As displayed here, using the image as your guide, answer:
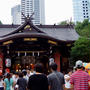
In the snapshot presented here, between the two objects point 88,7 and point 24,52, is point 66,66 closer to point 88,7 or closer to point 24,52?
point 24,52

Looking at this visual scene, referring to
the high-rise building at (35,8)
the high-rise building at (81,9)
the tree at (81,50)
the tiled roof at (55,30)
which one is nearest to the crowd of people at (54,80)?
the tree at (81,50)

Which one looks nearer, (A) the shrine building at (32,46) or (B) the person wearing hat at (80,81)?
(B) the person wearing hat at (80,81)

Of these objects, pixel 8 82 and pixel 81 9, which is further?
pixel 81 9

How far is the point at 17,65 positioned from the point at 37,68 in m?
21.2

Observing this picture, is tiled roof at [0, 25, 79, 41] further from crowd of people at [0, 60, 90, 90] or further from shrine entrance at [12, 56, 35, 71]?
crowd of people at [0, 60, 90, 90]

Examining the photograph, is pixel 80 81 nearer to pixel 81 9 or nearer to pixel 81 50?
pixel 81 50

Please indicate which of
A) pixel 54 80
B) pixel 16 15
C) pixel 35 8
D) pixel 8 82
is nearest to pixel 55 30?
pixel 8 82

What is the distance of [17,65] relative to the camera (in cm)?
2595

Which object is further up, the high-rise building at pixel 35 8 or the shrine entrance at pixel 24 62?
the high-rise building at pixel 35 8

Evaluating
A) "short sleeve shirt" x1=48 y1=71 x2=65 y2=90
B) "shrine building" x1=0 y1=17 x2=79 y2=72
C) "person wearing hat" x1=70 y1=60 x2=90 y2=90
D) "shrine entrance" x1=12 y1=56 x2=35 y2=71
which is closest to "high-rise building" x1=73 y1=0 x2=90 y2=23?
"shrine entrance" x1=12 y1=56 x2=35 y2=71

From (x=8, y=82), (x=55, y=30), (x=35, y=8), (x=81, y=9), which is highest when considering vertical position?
(x=35, y=8)

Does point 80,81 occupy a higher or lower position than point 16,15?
lower

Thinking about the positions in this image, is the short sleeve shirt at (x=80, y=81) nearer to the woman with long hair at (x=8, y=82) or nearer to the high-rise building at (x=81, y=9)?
the woman with long hair at (x=8, y=82)

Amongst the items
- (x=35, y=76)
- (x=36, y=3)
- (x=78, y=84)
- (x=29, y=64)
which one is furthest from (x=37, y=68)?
(x=36, y=3)
